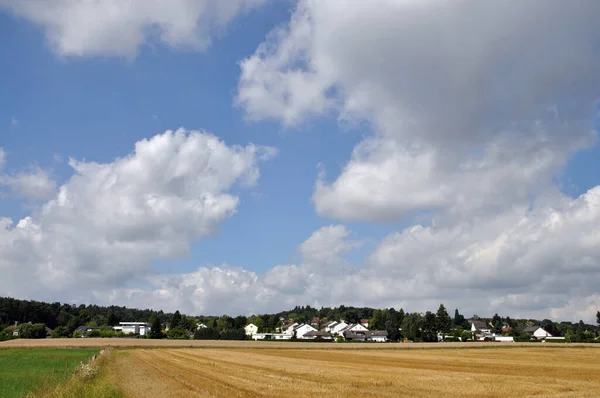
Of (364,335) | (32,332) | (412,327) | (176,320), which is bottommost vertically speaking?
(32,332)

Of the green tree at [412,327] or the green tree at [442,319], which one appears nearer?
the green tree at [442,319]

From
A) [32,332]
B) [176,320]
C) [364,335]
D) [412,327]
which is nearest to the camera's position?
[412,327]

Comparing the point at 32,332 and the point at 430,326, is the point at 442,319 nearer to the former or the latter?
the point at 430,326

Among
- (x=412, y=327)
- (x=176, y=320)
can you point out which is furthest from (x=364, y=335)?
(x=176, y=320)

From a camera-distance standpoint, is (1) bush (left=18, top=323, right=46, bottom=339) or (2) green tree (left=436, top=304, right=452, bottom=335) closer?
(2) green tree (left=436, top=304, right=452, bottom=335)

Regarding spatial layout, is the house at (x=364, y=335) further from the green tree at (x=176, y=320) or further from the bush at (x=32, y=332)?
the bush at (x=32, y=332)

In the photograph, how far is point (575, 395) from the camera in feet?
74.2

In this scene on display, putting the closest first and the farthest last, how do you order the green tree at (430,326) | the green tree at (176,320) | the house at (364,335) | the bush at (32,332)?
the green tree at (430,326) → the bush at (32,332) → the green tree at (176,320) → the house at (364,335)

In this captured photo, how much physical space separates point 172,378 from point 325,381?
11170mm

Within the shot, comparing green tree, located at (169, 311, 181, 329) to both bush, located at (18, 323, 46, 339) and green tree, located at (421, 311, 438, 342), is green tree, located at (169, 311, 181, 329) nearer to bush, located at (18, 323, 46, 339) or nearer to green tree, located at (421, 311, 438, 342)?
bush, located at (18, 323, 46, 339)

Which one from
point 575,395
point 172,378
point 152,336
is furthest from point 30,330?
point 575,395

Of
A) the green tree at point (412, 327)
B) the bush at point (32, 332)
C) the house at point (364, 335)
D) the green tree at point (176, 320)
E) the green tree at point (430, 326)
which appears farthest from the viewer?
the house at point (364, 335)

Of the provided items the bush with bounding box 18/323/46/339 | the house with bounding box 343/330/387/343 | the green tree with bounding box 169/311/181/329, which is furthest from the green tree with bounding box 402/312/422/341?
the bush with bounding box 18/323/46/339

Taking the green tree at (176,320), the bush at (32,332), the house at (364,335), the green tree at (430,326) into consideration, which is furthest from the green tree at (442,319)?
the bush at (32,332)
